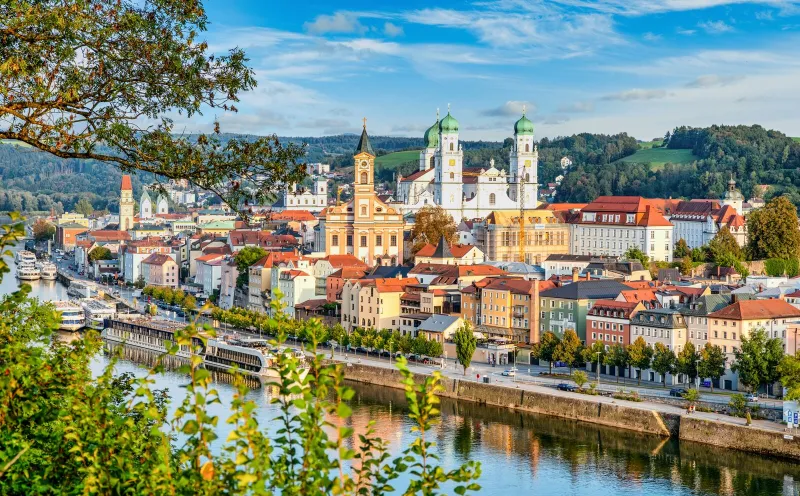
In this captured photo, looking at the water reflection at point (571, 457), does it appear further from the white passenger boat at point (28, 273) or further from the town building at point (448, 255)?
the white passenger boat at point (28, 273)

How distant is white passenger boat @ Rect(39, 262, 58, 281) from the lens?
2573 inches

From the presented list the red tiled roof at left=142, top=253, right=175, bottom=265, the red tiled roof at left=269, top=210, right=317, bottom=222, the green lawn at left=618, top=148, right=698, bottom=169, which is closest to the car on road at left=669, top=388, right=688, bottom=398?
the red tiled roof at left=142, top=253, right=175, bottom=265

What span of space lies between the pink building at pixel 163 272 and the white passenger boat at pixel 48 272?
1024 cm

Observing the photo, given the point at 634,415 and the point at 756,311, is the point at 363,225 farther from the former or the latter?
the point at 634,415

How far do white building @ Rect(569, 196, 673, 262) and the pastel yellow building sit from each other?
80cm

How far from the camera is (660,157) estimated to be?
90.2 m

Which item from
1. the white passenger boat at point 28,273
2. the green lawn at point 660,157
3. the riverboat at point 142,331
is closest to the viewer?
the riverboat at point 142,331

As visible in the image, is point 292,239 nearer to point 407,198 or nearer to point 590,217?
point 407,198

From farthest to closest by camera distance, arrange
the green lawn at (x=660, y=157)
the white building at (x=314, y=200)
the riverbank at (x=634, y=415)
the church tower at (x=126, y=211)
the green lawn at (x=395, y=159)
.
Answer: the green lawn at (x=395, y=159) → the green lawn at (x=660, y=157) → the church tower at (x=126, y=211) → the white building at (x=314, y=200) → the riverbank at (x=634, y=415)

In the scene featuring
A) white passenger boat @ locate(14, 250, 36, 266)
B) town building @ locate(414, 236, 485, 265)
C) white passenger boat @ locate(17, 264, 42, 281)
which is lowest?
white passenger boat @ locate(17, 264, 42, 281)

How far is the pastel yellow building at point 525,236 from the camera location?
51500 mm

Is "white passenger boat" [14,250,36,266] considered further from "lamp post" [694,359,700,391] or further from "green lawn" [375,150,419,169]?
"lamp post" [694,359,700,391]

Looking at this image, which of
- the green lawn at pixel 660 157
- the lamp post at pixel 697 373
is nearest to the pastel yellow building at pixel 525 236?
the lamp post at pixel 697 373

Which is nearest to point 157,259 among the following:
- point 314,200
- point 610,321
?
point 314,200
